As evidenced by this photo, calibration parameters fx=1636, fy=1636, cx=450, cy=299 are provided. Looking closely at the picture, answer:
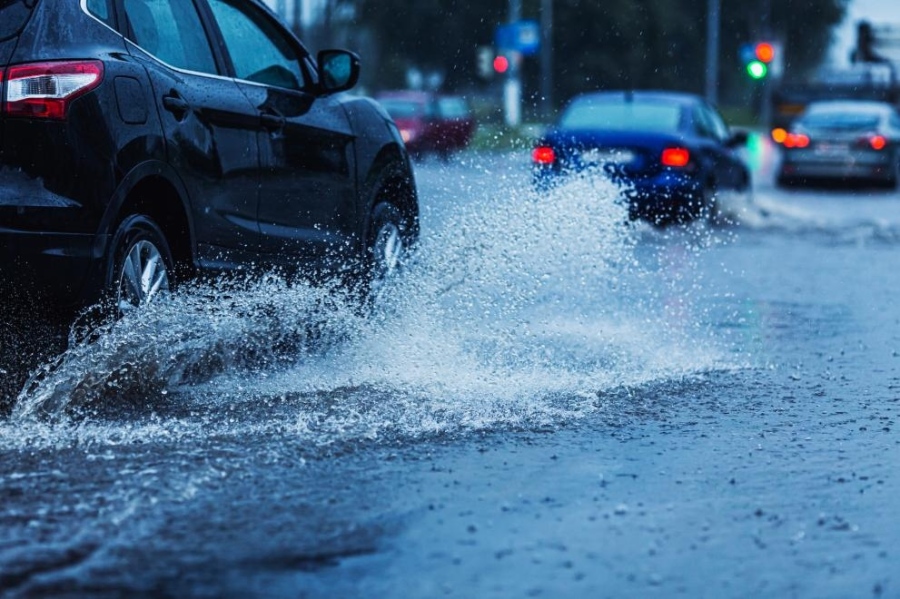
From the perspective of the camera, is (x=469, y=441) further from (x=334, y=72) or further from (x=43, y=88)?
(x=334, y=72)

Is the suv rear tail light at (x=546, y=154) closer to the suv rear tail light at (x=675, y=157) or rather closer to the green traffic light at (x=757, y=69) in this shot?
the suv rear tail light at (x=675, y=157)

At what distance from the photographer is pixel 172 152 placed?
612cm

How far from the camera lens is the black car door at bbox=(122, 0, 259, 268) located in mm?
6219

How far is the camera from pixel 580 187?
9.85 metres

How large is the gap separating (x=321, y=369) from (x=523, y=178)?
3.05 metres

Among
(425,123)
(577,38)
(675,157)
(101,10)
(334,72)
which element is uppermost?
(101,10)

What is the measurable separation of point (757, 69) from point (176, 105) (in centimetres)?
3099

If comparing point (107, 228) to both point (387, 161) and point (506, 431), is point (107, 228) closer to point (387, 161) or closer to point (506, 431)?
point (506, 431)

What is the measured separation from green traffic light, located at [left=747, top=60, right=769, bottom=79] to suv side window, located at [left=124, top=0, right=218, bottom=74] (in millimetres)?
30162

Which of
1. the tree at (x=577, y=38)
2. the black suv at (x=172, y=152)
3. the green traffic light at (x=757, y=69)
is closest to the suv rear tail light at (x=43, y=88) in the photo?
the black suv at (x=172, y=152)

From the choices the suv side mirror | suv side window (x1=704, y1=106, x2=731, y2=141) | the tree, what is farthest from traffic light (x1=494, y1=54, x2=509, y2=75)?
the suv side mirror

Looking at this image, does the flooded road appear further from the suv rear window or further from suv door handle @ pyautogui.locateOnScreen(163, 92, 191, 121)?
the suv rear window

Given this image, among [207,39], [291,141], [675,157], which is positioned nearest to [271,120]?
[291,141]

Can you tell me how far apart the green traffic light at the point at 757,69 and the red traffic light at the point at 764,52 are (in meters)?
0.19
